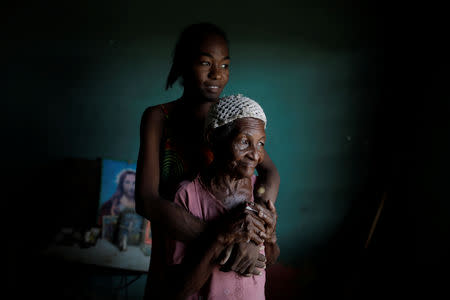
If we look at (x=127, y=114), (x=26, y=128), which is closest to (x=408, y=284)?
(x=127, y=114)

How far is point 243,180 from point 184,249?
327 millimetres

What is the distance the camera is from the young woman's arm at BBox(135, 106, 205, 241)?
1.09 m

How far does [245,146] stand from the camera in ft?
3.64

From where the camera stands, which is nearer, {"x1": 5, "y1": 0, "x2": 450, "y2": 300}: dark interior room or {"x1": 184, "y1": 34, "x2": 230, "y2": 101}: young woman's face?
{"x1": 184, "y1": 34, "x2": 230, "y2": 101}: young woman's face

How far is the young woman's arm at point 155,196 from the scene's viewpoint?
1091 millimetres

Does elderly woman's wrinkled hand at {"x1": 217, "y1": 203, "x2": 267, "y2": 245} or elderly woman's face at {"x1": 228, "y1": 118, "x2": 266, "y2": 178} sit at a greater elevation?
elderly woman's face at {"x1": 228, "y1": 118, "x2": 266, "y2": 178}

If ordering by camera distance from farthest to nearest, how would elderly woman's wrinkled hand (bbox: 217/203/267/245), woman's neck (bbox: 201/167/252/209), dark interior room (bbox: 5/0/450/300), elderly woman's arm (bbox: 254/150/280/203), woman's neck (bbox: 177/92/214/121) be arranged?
1. dark interior room (bbox: 5/0/450/300)
2. woman's neck (bbox: 177/92/214/121)
3. elderly woman's arm (bbox: 254/150/280/203)
4. woman's neck (bbox: 201/167/252/209)
5. elderly woman's wrinkled hand (bbox: 217/203/267/245)

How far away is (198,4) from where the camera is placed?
3080 mm

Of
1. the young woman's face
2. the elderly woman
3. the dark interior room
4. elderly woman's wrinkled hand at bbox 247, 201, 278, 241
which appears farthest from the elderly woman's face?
the dark interior room

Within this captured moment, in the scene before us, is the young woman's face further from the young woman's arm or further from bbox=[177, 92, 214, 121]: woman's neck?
the young woman's arm

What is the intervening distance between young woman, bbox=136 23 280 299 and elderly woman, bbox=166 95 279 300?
13 cm

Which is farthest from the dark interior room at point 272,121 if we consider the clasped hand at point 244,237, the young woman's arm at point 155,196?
the clasped hand at point 244,237

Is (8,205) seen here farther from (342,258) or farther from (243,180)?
(342,258)

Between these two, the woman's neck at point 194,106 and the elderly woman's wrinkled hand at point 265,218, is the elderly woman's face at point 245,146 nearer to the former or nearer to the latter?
the elderly woman's wrinkled hand at point 265,218
